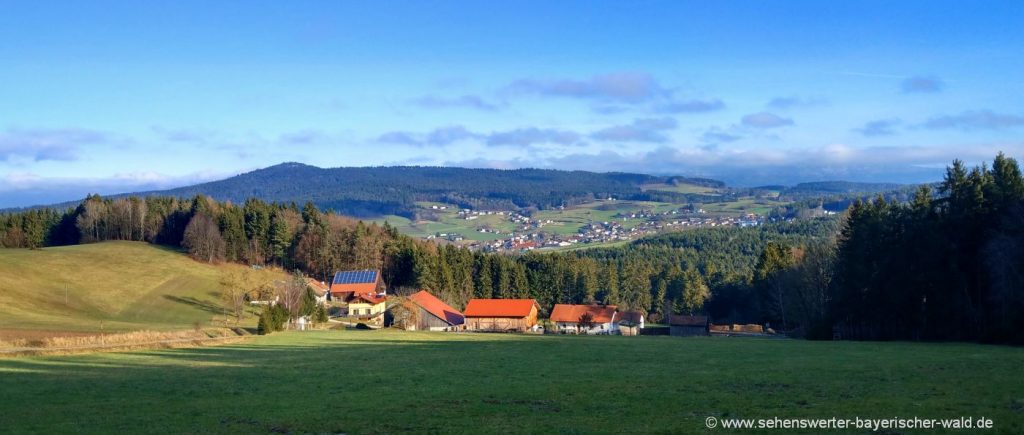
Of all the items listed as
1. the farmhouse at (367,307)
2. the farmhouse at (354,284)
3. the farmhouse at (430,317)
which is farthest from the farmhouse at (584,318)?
the farmhouse at (354,284)

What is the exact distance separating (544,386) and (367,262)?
291 feet

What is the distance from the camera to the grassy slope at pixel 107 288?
201 feet

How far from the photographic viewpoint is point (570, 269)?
11612 centimetres

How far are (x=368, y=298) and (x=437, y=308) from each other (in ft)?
36.9

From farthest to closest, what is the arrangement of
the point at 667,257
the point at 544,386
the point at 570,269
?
the point at 667,257
the point at 570,269
the point at 544,386

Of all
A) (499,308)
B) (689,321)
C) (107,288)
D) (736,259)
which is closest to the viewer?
(107,288)

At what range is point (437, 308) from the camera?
8944 cm

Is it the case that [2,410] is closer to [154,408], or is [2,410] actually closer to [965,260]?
[154,408]

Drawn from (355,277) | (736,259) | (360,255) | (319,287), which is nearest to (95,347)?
(319,287)

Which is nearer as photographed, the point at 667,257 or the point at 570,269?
the point at 570,269

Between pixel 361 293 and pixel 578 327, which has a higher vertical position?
pixel 361 293

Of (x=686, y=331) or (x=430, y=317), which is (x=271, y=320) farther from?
(x=686, y=331)

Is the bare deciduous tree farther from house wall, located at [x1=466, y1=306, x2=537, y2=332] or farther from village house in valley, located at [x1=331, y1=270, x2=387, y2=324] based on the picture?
house wall, located at [x1=466, y1=306, x2=537, y2=332]

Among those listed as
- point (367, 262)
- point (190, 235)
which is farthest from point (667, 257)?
point (190, 235)
